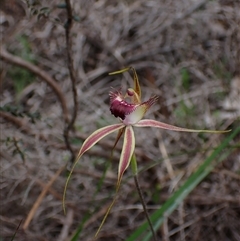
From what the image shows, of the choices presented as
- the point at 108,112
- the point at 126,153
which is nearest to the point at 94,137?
the point at 126,153

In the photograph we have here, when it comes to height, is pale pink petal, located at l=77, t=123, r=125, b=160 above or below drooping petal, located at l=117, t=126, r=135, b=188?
above

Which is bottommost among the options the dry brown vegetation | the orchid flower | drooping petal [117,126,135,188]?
the dry brown vegetation

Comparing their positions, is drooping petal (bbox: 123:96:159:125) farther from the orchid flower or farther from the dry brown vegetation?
the dry brown vegetation

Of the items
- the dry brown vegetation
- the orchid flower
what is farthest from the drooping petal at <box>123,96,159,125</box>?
the dry brown vegetation

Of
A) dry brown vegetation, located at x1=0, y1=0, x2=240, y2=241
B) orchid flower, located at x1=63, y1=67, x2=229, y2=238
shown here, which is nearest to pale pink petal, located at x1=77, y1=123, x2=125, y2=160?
orchid flower, located at x1=63, y1=67, x2=229, y2=238

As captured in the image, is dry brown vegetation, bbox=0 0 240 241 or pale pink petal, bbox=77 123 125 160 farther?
dry brown vegetation, bbox=0 0 240 241

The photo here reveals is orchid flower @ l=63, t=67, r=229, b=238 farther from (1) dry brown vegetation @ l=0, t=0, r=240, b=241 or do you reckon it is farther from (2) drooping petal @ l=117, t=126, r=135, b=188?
(1) dry brown vegetation @ l=0, t=0, r=240, b=241

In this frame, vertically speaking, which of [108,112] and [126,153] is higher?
[126,153]

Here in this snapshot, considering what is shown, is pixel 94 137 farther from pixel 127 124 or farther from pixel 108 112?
pixel 108 112

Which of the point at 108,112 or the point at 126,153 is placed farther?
the point at 108,112
